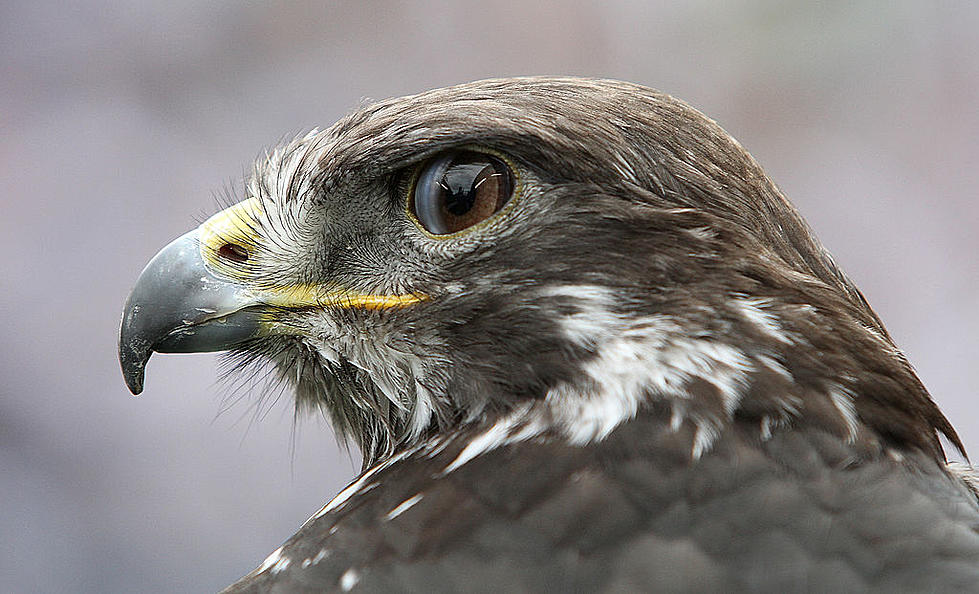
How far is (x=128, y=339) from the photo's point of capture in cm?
188

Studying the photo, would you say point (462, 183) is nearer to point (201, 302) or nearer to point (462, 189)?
point (462, 189)

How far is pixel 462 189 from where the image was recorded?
5.63 ft

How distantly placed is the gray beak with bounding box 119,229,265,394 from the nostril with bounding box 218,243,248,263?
0.04 meters

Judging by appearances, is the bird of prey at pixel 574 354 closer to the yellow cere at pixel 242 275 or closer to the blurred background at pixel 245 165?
the yellow cere at pixel 242 275

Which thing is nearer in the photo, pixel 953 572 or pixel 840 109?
pixel 953 572

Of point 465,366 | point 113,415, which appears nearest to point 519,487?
point 465,366

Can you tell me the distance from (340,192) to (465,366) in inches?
13.3

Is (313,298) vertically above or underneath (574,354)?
above

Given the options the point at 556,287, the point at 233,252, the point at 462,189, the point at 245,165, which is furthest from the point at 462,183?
the point at 245,165

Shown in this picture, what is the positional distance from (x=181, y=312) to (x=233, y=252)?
0.14m

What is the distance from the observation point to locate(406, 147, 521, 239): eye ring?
171cm

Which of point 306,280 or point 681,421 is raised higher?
point 306,280

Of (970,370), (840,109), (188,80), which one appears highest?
(188,80)

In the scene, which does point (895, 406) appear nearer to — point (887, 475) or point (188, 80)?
point (887, 475)
